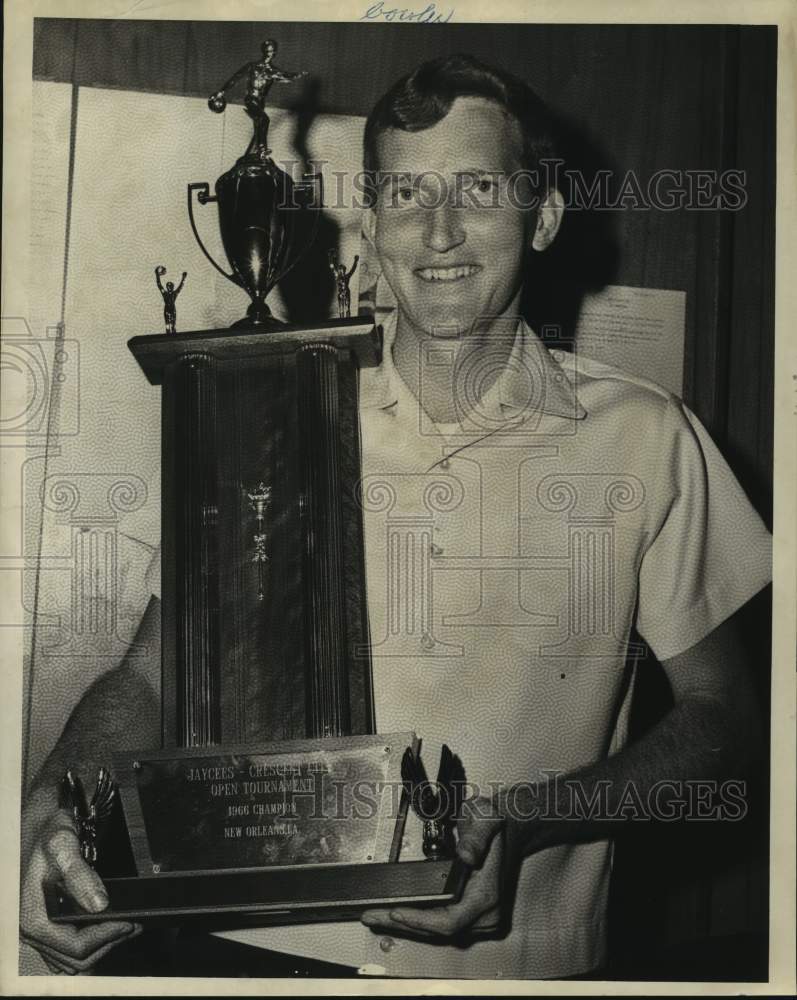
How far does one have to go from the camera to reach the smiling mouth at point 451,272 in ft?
6.56

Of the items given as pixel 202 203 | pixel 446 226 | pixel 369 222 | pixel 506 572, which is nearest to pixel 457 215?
pixel 446 226

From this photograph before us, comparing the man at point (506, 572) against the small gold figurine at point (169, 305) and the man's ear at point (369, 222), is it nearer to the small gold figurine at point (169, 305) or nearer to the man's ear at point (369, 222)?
the man's ear at point (369, 222)

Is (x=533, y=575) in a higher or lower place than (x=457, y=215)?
lower

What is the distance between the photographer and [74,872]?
6.27 feet

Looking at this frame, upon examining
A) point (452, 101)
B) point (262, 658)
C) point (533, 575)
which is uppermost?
point (452, 101)

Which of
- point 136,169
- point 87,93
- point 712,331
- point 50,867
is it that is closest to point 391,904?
point 50,867

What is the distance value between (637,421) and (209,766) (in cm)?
85

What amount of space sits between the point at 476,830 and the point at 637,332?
82cm

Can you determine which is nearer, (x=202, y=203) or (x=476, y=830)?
(x=476, y=830)

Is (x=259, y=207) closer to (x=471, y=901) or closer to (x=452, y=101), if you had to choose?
(x=452, y=101)

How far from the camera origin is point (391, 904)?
188 centimetres

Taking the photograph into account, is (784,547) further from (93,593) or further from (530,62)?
(93,593)

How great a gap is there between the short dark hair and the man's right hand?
1.15 metres

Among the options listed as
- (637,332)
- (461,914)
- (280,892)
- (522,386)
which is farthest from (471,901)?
(637,332)
